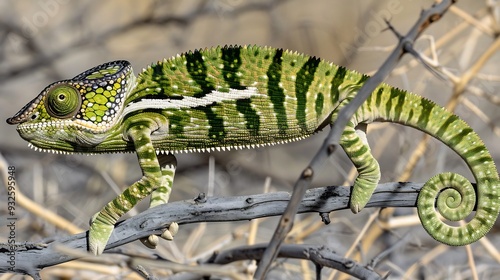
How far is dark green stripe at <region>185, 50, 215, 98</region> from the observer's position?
1.31 m

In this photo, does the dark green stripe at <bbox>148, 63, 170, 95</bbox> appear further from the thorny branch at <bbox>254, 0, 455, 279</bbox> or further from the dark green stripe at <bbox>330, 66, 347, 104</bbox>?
the thorny branch at <bbox>254, 0, 455, 279</bbox>

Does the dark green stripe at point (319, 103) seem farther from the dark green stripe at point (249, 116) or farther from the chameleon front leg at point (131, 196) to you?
the chameleon front leg at point (131, 196)

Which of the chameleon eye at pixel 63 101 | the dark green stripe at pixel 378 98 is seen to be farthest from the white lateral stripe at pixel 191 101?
the dark green stripe at pixel 378 98

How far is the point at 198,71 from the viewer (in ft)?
4.34

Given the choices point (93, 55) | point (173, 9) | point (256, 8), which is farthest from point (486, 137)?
point (93, 55)

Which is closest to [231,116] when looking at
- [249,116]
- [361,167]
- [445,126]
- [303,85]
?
[249,116]

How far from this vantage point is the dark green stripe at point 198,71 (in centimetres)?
131

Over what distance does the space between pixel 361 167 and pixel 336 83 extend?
17cm

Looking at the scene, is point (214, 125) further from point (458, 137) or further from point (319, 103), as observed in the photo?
point (458, 137)

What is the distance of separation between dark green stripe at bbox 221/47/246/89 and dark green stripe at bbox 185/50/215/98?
0.13 ft

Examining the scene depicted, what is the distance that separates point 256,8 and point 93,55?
50.9 inches

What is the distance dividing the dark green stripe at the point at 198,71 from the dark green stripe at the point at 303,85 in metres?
0.17

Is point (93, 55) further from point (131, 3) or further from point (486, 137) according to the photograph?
point (486, 137)

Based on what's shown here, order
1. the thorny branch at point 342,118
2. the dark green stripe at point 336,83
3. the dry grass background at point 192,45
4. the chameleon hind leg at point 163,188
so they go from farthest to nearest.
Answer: the dry grass background at point 192,45 → the chameleon hind leg at point 163,188 → the dark green stripe at point 336,83 → the thorny branch at point 342,118
